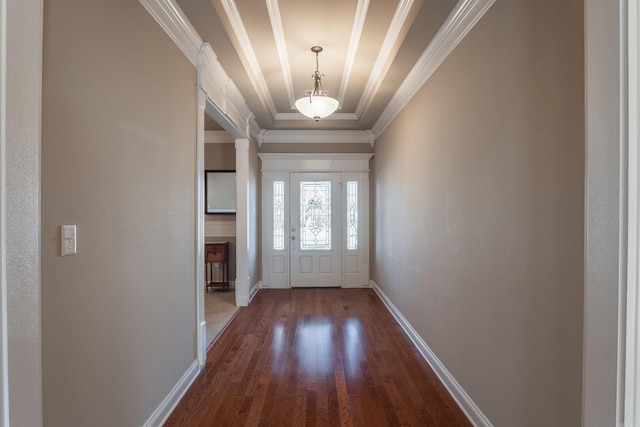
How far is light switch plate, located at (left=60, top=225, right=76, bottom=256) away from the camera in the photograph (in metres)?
1.28

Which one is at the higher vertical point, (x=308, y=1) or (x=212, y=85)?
(x=308, y=1)

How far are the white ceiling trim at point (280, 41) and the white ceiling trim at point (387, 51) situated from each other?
0.88 meters

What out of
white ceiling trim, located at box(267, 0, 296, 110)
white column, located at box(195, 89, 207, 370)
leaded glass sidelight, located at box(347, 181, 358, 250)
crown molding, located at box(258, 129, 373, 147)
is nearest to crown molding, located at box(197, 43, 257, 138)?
white column, located at box(195, 89, 207, 370)

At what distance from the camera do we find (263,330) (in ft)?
12.0

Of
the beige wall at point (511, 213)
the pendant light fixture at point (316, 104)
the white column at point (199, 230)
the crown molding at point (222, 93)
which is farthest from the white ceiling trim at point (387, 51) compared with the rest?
the white column at point (199, 230)

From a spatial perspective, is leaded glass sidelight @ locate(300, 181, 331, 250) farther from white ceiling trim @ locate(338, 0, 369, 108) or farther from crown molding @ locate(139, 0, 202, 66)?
crown molding @ locate(139, 0, 202, 66)

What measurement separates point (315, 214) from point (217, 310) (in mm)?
2171

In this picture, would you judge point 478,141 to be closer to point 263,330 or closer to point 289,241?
point 263,330

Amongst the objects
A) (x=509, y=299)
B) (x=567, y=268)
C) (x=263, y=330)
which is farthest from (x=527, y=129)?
(x=263, y=330)

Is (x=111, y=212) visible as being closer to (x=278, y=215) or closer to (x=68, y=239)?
(x=68, y=239)

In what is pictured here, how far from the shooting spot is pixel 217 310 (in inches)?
173

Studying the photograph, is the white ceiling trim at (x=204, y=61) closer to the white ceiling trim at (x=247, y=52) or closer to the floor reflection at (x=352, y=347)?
the white ceiling trim at (x=247, y=52)

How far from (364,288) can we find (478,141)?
3999 mm

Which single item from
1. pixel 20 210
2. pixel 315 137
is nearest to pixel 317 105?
pixel 315 137
